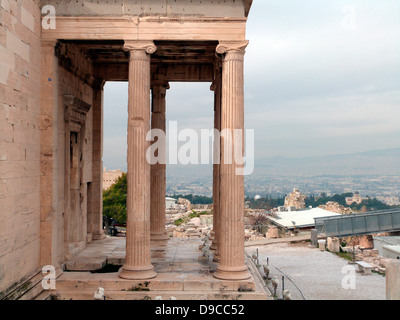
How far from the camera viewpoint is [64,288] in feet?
59.7

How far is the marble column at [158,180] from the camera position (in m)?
26.5

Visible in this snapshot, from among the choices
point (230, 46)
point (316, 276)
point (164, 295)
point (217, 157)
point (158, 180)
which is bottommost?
point (316, 276)

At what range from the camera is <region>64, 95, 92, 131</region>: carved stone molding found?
2091cm

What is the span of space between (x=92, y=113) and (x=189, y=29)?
35.0ft

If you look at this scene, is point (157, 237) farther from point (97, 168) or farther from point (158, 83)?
point (158, 83)

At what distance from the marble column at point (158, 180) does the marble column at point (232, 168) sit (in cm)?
853

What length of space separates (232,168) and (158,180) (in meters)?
8.99

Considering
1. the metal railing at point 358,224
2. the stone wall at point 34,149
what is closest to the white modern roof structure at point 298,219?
the metal railing at point 358,224

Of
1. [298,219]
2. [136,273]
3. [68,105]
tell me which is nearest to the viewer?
[136,273]

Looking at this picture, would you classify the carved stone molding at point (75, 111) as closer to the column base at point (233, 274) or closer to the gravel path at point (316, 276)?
the column base at point (233, 274)

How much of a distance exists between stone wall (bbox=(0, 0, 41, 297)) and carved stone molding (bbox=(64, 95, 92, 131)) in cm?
284

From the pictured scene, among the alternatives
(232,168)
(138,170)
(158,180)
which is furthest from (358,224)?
(138,170)

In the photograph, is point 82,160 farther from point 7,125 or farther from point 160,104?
point 7,125

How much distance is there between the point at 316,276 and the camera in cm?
2422
